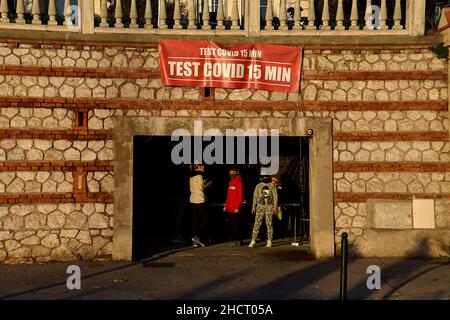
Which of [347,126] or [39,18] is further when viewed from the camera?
[347,126]

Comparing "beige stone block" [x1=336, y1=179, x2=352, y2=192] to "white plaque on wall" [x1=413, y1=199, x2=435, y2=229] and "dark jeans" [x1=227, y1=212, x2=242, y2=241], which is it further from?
"dark jeans" [x1=227, y1=212, x2=242, y2=241]

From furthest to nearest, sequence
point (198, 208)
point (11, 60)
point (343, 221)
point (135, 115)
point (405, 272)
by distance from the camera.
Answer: point (198, 208) → point (343, 221) → point (135, 115) → point (11, 60) → point (405, 272)

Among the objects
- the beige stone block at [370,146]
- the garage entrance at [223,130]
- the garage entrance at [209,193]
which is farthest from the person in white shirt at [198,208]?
the beige stone block at [370,146]

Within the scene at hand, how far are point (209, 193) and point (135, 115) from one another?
14.7 feet

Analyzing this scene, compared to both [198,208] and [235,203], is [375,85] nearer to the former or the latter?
[235,203]

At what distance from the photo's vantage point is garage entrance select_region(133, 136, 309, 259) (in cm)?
1603

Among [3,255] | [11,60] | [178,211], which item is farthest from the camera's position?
[178,211]

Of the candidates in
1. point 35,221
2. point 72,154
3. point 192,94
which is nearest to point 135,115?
point 192,94

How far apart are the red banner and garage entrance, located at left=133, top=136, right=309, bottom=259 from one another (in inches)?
106

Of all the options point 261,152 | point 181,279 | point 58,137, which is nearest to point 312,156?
point 261,152

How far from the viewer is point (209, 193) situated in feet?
56.4

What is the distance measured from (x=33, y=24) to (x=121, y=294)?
216 inches

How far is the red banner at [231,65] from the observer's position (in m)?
13.3

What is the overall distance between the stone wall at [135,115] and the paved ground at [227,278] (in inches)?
31.5
